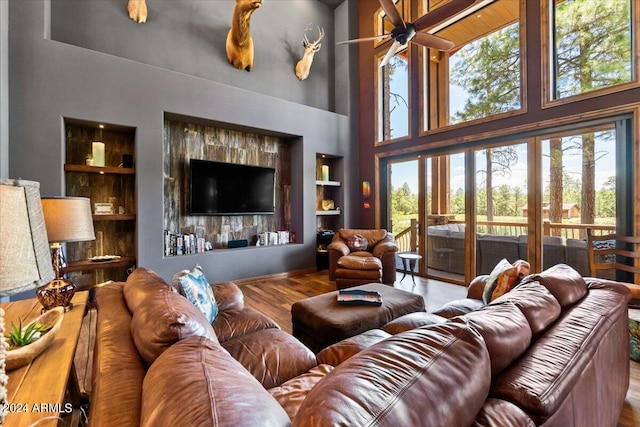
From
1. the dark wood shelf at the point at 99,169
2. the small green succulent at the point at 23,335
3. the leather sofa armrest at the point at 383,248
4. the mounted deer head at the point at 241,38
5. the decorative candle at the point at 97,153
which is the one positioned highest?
the mounted deer head at the point at 241,38

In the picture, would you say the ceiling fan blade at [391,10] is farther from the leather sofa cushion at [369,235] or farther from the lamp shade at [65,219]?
the lamp shade at [65,219]

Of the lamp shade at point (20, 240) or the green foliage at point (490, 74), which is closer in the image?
the lamp shade at point (20, 240)

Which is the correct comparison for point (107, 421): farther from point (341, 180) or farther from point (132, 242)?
point (341, 180)

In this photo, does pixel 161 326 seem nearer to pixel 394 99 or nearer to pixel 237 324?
pixel 237 324

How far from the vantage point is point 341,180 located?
6328 mm

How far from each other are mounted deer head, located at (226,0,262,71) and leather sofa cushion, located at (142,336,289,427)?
498cm

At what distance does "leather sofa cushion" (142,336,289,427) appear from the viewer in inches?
24.8

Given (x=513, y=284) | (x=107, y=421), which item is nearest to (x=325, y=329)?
(x=513, y=284)

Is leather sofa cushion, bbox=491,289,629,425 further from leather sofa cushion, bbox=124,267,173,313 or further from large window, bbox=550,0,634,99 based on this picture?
large window, bbox=550,0,634,99

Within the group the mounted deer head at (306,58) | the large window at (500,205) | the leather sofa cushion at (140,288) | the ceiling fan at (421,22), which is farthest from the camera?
the mounted deer head at (306,58)

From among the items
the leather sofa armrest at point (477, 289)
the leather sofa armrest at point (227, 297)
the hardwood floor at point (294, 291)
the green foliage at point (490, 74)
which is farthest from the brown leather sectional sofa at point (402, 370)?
the green foliage at point (490, 74)

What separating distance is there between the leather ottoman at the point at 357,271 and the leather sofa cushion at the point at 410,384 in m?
3.32

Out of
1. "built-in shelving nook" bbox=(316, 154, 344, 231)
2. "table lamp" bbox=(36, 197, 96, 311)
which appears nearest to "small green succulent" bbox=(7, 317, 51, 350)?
"table lamp" bbox=(36, 197, 96, 311)

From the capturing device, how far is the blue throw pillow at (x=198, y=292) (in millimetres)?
1854
